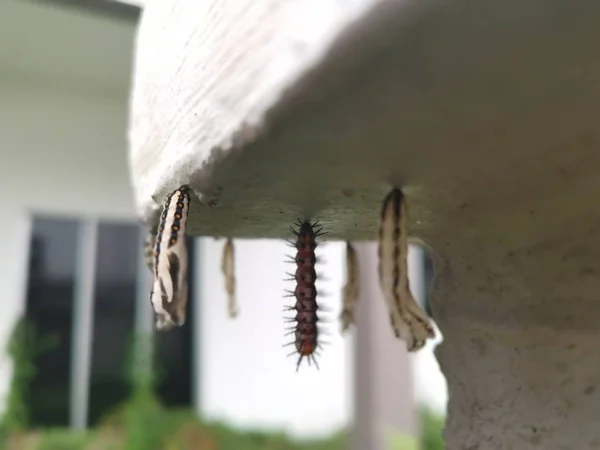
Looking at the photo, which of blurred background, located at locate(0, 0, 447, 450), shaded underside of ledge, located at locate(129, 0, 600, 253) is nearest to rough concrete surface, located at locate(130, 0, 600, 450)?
shaded underside of ledge, located at locate(129, 0, 600, 253)

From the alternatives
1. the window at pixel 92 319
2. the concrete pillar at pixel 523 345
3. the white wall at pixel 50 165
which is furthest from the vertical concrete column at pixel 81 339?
the concrete pillar at pixel 523 345

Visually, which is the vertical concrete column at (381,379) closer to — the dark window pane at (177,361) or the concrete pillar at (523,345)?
the concrete pillar at (523,345)

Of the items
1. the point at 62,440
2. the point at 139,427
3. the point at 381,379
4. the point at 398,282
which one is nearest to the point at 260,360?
the point at 139,427

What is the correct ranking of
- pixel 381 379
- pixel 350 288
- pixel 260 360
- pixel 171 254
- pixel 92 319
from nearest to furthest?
pixel 171 254, pixel 350 288, pixel 381 379, pixel 92 319, pixel 260 360

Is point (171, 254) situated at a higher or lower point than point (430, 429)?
higher

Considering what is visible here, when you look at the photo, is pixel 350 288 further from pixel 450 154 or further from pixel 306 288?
pixel 450 154

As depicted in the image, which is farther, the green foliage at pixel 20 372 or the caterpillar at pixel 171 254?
the green foliage at pixel 20 372
